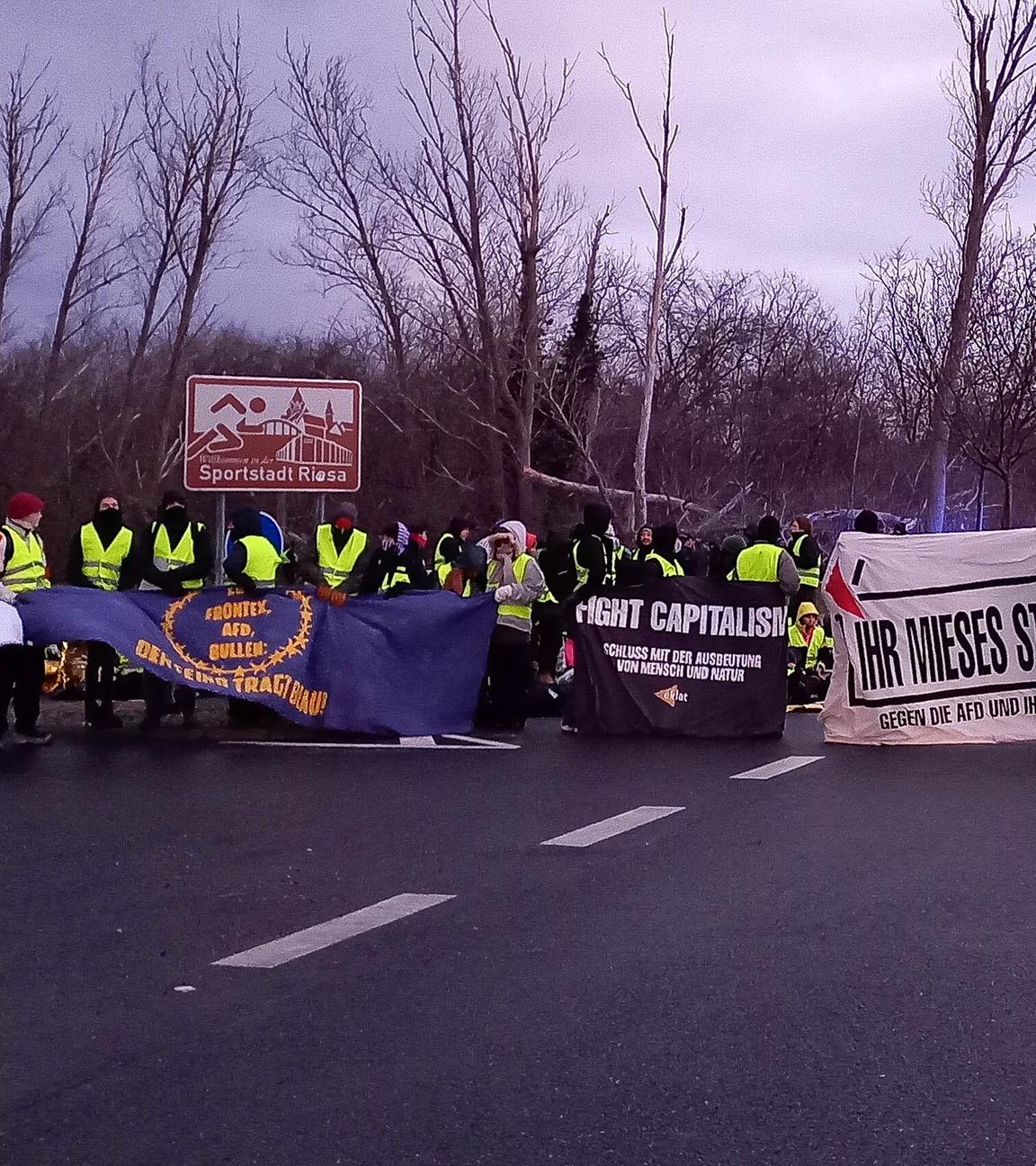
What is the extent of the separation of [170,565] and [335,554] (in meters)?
2.16

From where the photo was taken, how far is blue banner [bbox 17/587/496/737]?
14125 millimetres

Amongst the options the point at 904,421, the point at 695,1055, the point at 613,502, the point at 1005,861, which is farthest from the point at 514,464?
the point at 695,1055

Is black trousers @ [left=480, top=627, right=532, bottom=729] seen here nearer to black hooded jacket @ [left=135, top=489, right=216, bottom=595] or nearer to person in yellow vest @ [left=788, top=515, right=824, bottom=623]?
black hooded jacket @ [left=135, top=489, right=216, bottom=595]

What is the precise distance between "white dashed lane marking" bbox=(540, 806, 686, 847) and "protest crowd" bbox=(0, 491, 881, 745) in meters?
4.78

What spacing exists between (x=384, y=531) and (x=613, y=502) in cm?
1826

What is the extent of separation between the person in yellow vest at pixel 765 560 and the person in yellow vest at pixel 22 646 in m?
6.13

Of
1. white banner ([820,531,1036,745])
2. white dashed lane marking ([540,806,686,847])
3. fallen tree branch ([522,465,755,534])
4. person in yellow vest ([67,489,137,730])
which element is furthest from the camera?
fallen tree branch ([522,465,755,534])

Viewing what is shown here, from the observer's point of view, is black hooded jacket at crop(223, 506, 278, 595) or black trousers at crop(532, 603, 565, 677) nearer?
black hooded jacket at crop(223, 506, 278, 595)

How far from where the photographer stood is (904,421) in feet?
135

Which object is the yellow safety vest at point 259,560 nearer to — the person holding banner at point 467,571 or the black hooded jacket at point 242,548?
the black hooded jacket at point 242,548

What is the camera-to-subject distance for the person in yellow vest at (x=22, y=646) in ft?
44.9

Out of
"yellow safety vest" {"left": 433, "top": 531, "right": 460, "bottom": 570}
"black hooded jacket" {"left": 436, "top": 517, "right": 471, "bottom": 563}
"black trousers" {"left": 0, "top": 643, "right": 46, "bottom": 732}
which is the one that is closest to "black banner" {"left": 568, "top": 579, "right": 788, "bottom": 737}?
"black trousers" {"left": 0, "top": 643, "right": 46, "bottom": 732}

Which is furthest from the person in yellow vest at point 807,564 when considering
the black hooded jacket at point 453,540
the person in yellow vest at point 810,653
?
the black hooded jacket at point 453,540

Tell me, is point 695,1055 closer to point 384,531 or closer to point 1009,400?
point 384,531
